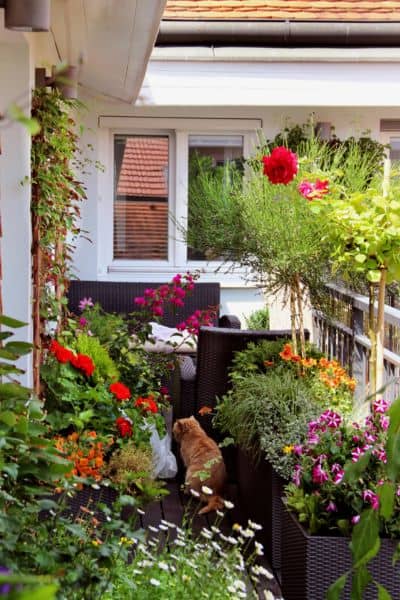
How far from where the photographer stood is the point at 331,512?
154 inches

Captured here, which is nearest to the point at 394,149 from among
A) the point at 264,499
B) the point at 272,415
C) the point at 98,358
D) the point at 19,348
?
the point at 98,358

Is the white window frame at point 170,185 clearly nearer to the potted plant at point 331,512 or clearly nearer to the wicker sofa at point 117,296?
the wicker sofa at point 117,296

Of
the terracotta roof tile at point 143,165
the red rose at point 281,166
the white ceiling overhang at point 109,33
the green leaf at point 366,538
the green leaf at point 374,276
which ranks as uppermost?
the white ceiling overhang at point 109,33

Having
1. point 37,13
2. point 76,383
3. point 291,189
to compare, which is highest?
point 37,13

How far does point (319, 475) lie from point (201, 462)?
6.60 ft

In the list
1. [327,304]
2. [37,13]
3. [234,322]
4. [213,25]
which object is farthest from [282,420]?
[213,25]

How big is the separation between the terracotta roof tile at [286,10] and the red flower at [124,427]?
5878mm

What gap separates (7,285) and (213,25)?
575cm

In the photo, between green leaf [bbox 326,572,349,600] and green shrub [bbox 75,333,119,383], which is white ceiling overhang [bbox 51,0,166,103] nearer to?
green shrub [bbox 75,333,119,383]

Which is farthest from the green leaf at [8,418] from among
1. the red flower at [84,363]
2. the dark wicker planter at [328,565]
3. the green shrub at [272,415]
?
the red flower at [84,363]

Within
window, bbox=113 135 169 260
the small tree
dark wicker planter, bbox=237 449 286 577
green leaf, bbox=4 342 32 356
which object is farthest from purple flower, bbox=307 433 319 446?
window, bbox=113 135 169 260

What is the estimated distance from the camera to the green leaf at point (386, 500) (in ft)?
4.22

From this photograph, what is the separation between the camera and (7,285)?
4.55 m

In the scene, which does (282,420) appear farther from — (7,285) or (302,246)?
(7,285)
